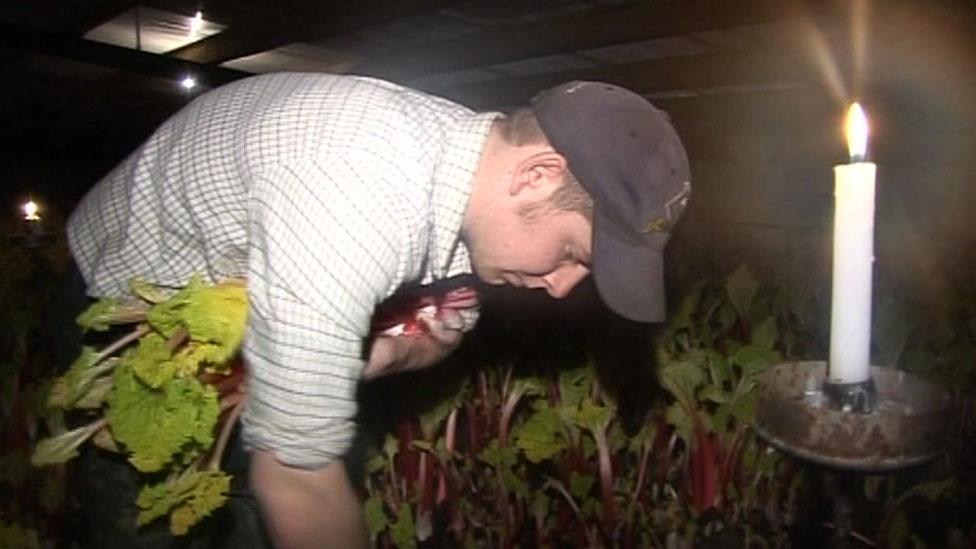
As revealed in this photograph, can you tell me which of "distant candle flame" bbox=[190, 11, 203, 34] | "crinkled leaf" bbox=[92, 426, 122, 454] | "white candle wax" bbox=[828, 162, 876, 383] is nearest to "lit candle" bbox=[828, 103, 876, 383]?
"white candle wax" bbox=[828, 162, 876, 383]

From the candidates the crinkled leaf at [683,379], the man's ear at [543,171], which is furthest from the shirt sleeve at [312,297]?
the crinkled leaf at [683,379]

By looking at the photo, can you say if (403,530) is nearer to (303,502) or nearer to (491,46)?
(303,502)

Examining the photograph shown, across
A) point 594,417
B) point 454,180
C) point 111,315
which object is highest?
point 454,180

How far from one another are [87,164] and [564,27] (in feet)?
19.5

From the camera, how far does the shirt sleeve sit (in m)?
1.06

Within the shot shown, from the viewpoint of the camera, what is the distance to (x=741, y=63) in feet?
8.65

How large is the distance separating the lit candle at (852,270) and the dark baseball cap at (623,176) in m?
0.40

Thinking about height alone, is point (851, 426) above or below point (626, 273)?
below

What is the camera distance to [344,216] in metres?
1.07

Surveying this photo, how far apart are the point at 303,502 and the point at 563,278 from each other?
1.75 ft

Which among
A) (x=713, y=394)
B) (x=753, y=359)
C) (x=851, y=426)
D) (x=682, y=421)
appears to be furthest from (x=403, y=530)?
(x=851, y=426)

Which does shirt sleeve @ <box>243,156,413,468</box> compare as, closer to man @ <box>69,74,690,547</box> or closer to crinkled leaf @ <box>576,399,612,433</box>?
man @ <box>69,74,690,547</box>

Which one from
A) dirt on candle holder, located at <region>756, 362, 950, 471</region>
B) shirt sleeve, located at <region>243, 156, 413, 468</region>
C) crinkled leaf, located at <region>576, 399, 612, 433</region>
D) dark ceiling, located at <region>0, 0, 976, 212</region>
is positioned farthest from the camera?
crinkled leaf, located at <region>576, 399, 612, 433</region>

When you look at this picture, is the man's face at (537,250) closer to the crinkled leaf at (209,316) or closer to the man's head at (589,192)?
the man's head at (589,192)
